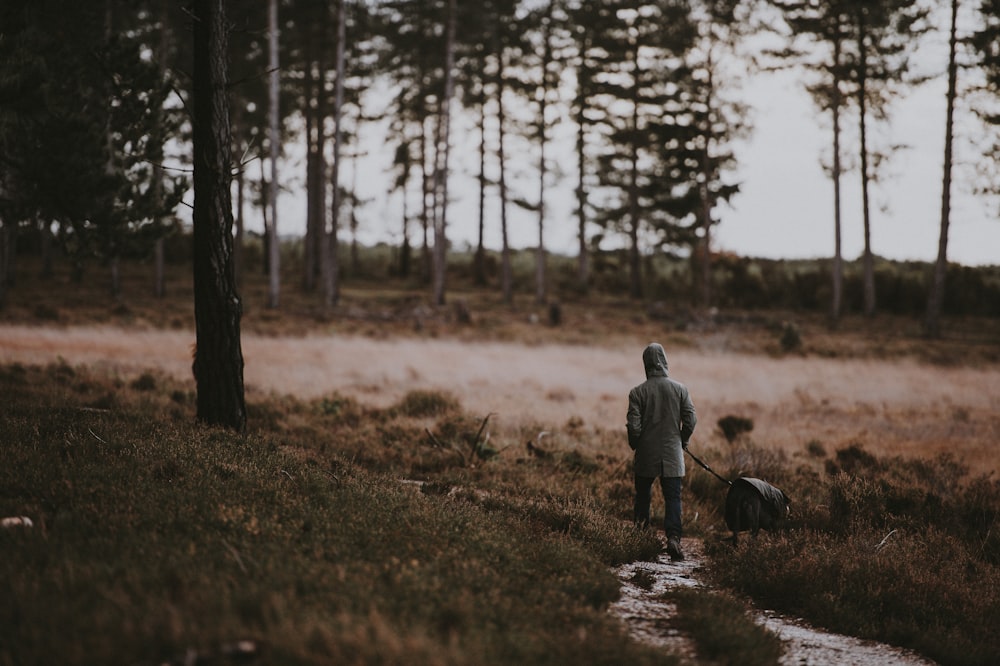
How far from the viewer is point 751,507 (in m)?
6.66

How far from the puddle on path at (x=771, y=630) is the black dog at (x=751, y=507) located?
A: 119cm

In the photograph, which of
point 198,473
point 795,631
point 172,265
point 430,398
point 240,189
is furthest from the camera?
point 172,265

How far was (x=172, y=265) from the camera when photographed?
1655 inches

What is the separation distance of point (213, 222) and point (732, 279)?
3148 cm

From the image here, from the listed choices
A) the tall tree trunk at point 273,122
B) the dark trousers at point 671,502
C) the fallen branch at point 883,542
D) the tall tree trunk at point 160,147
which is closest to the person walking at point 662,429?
the dark trousers at point 671,502

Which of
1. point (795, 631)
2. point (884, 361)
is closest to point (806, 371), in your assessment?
point (884, 361)

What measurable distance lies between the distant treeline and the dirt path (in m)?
13.6

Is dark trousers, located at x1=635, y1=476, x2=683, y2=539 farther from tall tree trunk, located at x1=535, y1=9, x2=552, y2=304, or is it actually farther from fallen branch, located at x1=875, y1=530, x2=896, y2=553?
tall tree trunk, located at x1=535, y1=9, x2=552, y2=304

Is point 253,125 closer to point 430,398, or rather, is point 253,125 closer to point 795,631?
point 430,398

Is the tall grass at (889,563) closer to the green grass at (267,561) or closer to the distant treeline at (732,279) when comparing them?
the green grass at (267,561)

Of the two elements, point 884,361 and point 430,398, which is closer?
point 430,398

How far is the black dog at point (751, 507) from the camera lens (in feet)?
21.8

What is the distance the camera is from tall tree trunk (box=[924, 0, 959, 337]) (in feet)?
78.1

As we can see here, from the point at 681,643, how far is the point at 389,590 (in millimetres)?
1878
